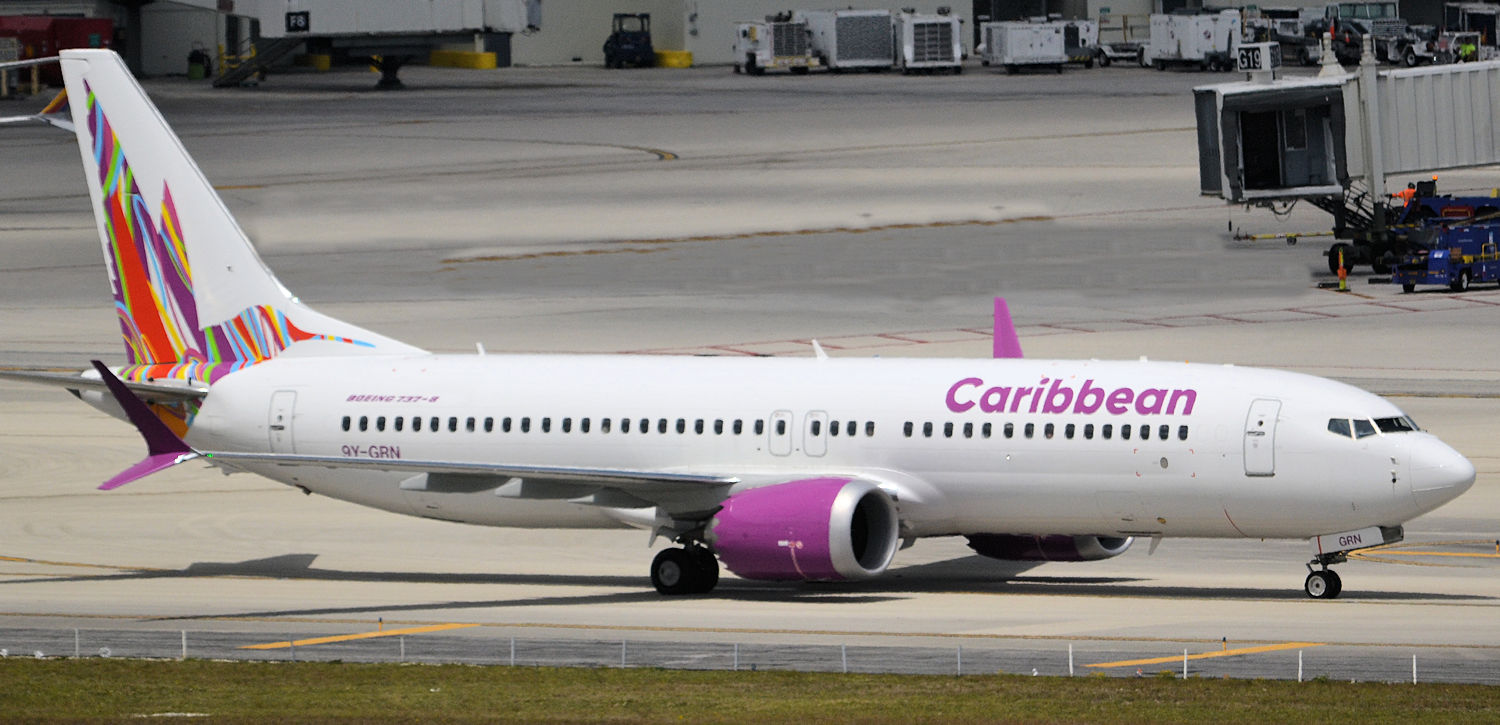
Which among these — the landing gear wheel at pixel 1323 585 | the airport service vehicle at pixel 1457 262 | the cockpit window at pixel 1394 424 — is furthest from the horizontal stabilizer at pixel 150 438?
the airport service vehicle at pixel 1457 262

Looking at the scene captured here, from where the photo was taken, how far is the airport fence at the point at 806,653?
33.2 m

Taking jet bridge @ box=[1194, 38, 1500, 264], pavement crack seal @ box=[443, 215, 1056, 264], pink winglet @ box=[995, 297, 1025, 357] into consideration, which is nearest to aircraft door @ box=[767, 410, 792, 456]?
pink winglet @ box=[995, 297, 1025, 357]

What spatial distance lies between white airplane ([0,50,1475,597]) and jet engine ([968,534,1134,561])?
0.05 m

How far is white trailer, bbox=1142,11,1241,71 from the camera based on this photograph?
175 metres

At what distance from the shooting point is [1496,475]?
53.8 meters

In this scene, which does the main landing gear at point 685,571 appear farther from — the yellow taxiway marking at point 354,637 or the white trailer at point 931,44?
the white trailer at point 931,44

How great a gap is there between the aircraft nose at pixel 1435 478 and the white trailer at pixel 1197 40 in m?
138

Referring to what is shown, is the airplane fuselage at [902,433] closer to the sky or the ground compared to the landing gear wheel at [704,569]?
closer to the sky

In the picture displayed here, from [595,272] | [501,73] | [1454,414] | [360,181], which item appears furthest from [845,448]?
[501,73]

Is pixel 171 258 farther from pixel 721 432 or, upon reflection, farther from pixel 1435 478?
pixel 1435 478

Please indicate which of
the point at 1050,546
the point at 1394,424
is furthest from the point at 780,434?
the point at 1394,424

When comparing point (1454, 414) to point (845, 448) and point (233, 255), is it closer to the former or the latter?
point (845, 448)

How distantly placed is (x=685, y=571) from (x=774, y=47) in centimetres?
14682

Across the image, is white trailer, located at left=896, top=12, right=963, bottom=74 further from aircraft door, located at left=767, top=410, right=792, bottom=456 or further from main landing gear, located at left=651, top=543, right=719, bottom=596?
main landing gear, located at left=651, top=543, right=719, bottom=596
